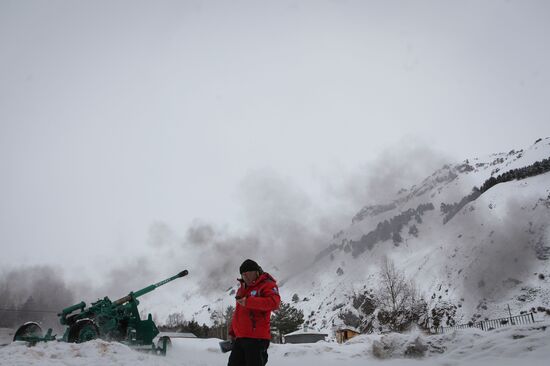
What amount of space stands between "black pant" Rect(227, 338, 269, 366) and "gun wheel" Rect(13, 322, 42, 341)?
12157 millimetres

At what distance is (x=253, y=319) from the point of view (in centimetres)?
412

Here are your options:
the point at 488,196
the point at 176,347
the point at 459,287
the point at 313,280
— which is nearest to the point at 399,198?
the point at 313,280

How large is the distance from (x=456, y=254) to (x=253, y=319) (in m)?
82.7

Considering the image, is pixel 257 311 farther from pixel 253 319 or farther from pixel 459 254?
pixel 459 254

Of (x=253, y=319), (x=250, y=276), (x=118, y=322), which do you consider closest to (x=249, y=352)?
(x=253, y=319)

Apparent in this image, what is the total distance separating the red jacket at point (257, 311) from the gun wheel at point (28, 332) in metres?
12.3

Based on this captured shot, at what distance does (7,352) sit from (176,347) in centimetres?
1092

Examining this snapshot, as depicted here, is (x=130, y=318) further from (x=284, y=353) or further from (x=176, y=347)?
(x=284, y=353)

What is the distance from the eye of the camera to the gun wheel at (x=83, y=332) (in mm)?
12305

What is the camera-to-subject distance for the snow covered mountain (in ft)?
172

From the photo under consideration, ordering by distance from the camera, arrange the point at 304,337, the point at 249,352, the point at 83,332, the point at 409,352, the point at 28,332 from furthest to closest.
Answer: the point at 304,337, the point at 28,332, the point at 83,332, the point at 409,352, the point at 249,352

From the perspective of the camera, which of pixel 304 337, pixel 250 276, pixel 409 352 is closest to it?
pixel 250 276

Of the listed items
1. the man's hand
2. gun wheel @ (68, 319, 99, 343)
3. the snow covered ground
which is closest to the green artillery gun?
gun wheel @ (68, 319, 99, 343)

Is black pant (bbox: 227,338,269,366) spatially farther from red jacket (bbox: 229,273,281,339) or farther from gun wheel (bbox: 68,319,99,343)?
gun wheel (bbox: 68,319,99,343)
